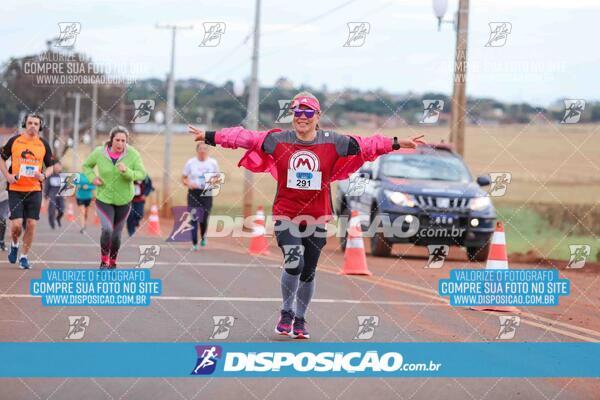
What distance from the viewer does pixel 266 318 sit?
38.2 ft

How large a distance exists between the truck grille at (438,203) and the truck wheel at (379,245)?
3.13 feet

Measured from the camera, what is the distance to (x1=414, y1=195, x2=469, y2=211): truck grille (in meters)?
19.3

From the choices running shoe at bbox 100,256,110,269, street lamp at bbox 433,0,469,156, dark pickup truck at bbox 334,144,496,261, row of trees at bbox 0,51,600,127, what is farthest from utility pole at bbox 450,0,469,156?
running shoe at bbox 100,256,110,269

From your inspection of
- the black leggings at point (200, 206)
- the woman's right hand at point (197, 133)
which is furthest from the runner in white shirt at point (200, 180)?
the woman's right hand at point (197, 133)

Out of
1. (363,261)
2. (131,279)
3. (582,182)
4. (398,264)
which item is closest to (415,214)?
(398,264)

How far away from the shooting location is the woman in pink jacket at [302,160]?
959 cm

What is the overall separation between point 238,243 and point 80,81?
1297 cm

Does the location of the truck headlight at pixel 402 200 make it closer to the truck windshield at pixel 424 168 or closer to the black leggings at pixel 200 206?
the truck windshield at pixel 424 168

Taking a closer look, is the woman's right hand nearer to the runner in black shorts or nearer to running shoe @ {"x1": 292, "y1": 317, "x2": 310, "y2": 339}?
running shoe @ {"x1": 292, "y1": 317, "x2": 310, "y2": 339}

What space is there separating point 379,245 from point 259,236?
207 cm

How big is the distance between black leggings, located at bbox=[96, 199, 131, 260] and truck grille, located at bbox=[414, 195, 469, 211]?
20.4 feet

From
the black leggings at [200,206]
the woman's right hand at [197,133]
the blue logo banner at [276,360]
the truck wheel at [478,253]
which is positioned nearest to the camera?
the blue logo banner at [276,360]

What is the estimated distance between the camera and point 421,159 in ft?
68.9

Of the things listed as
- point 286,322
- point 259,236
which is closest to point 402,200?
point 259,236
